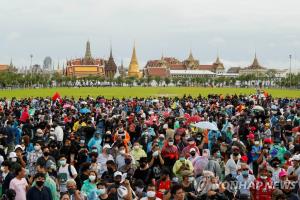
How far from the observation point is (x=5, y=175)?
31.5 feet

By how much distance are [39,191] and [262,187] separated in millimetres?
3567

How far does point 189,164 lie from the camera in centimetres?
1045

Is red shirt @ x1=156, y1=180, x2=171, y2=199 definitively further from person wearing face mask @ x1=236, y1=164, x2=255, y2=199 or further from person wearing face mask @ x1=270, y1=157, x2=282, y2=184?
person wearing face mask @ x1=270, y1=157, x2=282, y2=184

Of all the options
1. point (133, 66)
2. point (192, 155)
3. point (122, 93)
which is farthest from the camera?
point (133, 66)

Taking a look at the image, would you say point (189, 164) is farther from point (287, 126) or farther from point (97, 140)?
point (287, 126)

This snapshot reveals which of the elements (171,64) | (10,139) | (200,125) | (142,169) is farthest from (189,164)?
(171,64)

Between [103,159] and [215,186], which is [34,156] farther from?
[215,186]

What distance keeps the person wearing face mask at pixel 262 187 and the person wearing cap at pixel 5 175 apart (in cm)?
397

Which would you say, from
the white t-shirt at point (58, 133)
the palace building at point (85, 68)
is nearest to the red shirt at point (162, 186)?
the white t-shirt at point (58, 133)

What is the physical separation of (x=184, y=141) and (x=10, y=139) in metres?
Result: 4.98

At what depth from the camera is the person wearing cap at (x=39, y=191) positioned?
8.30 meters

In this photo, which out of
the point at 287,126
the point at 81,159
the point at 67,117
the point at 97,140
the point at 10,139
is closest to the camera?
the point at 81,159

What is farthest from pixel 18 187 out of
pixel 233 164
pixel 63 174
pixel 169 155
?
pixel 233 164

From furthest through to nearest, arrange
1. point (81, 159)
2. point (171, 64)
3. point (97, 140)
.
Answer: point (171, 64)
point (97, 140)
point (81, 159)
